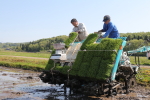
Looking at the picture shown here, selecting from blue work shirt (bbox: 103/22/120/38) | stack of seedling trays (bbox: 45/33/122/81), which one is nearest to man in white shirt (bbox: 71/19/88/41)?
blue work shirt (bbox: 103/22/120/38)

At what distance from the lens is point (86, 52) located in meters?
9.41

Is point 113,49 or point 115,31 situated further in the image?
point 115,31

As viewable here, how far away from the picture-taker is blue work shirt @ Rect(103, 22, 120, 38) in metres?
9.77

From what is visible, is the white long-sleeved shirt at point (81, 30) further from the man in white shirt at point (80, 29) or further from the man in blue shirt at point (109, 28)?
the man in blue shirt at point (109, 28)

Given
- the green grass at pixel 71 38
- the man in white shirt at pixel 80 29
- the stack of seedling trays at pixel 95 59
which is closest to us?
the stack of seedling trays at pixel 95 59

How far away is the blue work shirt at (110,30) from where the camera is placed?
9766 millimetres

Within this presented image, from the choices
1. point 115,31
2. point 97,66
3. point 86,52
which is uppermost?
point 115,31

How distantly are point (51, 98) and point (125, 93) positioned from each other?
376cm

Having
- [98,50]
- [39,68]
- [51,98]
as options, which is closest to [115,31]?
[98,50]

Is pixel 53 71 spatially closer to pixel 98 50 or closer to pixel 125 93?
pixel 98 50

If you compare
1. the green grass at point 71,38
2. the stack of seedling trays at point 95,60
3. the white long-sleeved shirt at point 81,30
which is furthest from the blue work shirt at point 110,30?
the green grass at point 71,38

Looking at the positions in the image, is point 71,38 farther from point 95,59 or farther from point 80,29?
point 95,59

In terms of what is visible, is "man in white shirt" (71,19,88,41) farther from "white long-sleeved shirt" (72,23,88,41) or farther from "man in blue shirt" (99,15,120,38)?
"man in blue shirt" (99,15,120,38)

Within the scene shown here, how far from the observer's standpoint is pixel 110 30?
31.9ft
